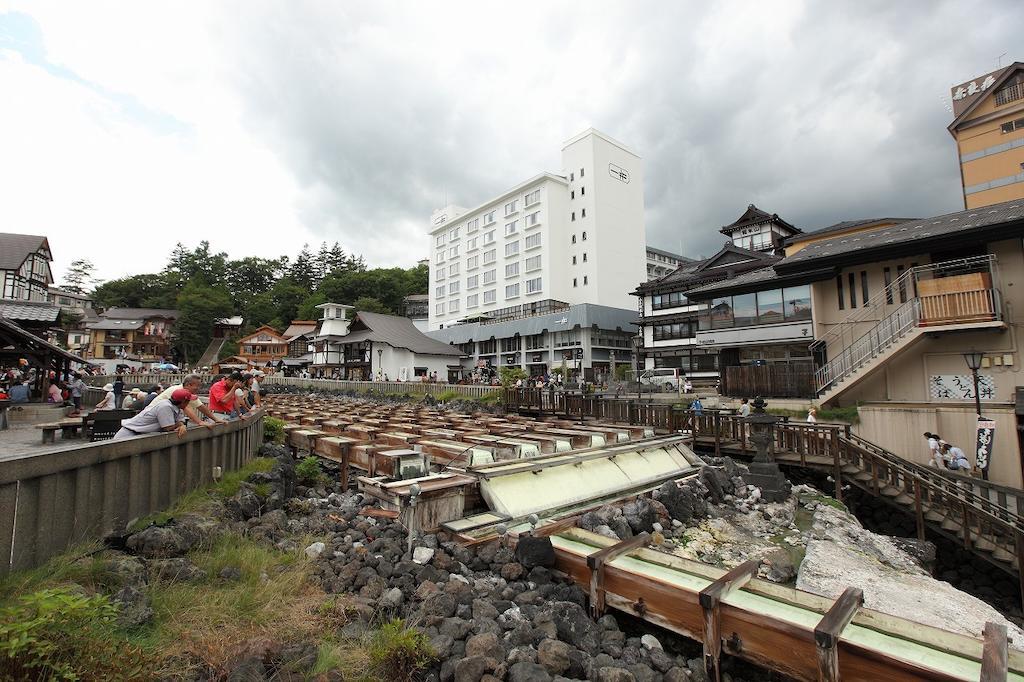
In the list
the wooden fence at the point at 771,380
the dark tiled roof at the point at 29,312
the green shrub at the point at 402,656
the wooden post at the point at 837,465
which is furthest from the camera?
the dark tiled roof at the point at 29,312

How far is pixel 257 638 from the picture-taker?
3.28m

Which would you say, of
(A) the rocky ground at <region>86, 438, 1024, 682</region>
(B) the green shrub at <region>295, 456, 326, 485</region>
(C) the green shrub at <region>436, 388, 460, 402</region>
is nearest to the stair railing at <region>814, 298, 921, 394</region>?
(A) the rocky ground at <region>86, 438, 1024, 682</region>

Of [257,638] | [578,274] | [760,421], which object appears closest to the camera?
[257,638]

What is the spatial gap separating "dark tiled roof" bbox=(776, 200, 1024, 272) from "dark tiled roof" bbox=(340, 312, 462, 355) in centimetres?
3404

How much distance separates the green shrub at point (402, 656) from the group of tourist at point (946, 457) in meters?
15.1

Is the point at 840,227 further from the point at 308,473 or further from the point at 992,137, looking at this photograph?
the point at 308,473

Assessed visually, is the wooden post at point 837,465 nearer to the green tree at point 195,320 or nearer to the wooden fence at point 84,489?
the wooden fence at point 84,489

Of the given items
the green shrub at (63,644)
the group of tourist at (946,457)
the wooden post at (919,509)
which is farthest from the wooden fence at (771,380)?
the green shrub at (63,644)

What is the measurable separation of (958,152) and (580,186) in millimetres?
30720

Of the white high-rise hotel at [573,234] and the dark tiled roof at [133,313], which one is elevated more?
the white high-rise hotel at [573,234]

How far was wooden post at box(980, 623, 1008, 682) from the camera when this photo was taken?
267 centimetres

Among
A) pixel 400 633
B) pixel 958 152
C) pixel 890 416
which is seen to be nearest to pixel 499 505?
pixel 400 633

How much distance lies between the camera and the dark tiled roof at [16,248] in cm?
3606

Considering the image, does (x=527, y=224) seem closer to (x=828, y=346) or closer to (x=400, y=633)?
(x=828, y=346)
